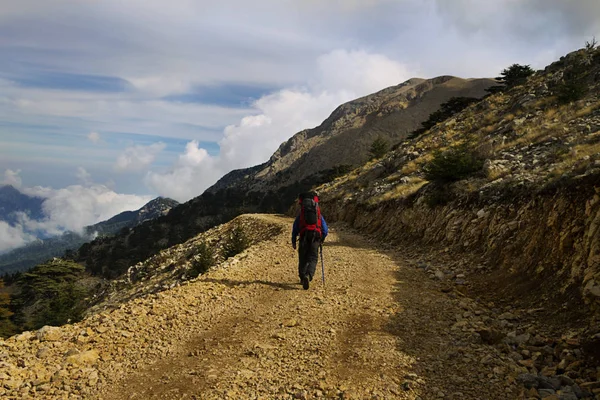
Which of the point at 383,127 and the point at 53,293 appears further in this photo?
the point at 383,127

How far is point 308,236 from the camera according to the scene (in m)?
9.91

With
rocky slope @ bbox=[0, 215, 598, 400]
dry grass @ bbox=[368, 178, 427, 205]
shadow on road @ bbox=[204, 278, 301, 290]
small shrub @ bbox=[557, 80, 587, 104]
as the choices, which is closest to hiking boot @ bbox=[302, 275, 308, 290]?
shadow on road @ bbox=[204, 278, 301, 290]

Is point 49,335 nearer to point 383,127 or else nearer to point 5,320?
point 5,320

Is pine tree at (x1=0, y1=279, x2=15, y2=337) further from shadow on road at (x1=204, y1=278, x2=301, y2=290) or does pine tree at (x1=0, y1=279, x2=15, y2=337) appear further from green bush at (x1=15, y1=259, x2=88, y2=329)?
Answer: shadow on road at (x1=204, y1=278, x2=301, y2=290)

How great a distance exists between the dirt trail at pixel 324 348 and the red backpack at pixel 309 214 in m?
1.72

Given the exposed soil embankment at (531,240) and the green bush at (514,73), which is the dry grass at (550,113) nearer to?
the exposed soil embankment at (531,240)

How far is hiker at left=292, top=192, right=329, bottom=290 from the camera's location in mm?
9859

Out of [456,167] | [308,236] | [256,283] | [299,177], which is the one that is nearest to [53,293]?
[256,283]

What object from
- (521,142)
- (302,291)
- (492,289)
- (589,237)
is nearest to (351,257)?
(302,291)

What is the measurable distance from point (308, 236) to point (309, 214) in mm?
647

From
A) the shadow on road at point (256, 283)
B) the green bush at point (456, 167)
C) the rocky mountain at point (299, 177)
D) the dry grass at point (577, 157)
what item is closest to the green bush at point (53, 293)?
the shadow on road at point (256, 283)

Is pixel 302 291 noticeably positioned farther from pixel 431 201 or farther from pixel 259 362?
pixel 431 201

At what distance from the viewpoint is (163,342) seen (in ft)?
22.1

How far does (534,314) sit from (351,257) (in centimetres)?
733
